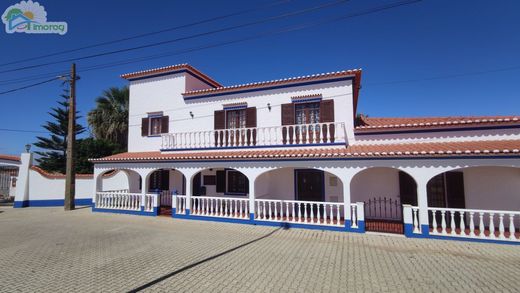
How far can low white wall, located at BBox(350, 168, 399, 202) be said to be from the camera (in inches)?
376

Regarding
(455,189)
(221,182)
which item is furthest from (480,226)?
(221,182)

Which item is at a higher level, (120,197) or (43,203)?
(120,197)

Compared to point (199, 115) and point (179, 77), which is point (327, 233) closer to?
point (199, 115)

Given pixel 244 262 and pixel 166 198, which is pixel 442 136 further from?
pixel 166 198

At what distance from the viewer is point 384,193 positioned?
9656mm

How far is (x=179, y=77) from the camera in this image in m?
13.6

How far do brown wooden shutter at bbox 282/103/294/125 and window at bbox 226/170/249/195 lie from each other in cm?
323

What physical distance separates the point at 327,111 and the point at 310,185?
3.19m

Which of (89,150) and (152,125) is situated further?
(89,150)

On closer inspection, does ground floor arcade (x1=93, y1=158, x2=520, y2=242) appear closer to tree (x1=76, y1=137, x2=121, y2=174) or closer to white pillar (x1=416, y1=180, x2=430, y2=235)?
white pillar (x1=416, y1=180, x2=430, y2=235)

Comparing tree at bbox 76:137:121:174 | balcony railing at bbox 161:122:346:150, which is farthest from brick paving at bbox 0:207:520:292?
tree at bbox 76:137:121:174

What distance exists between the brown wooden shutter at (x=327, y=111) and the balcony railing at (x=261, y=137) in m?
0.27

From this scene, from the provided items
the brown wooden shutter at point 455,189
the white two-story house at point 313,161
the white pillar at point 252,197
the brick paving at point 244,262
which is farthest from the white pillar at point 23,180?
the brown wooden shutter at point 455,189

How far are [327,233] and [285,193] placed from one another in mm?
3098
